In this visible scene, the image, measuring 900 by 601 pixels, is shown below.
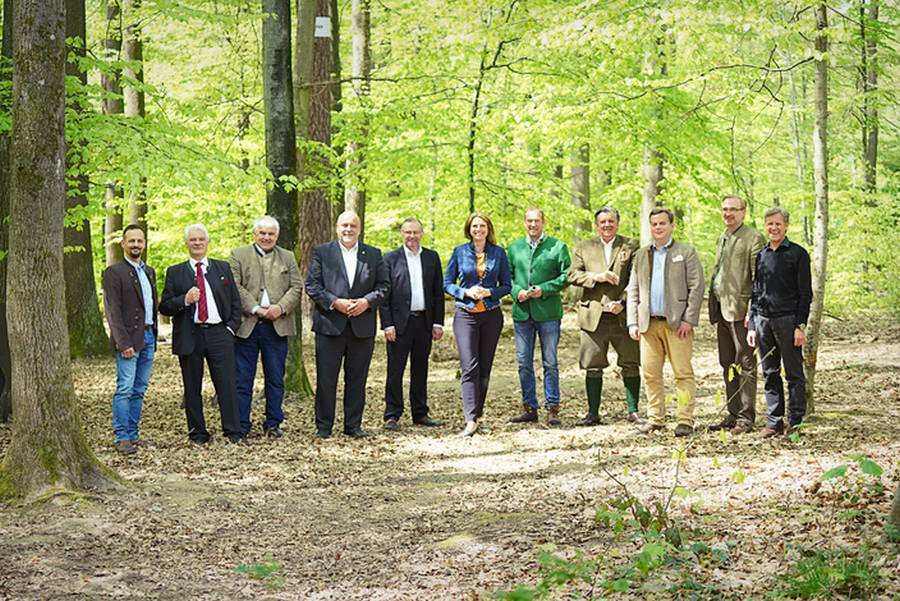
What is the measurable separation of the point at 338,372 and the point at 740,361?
3.49m

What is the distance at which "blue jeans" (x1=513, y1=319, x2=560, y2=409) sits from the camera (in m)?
8.70

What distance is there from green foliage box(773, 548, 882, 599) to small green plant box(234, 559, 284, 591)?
2.34 meters

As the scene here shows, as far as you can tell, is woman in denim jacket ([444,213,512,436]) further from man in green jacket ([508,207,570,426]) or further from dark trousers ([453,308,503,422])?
man in green jacket ([508,207,570,426])

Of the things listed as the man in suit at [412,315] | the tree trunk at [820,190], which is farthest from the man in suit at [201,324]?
the tree trunk at [820,190]

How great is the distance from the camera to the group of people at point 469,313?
24.8ft

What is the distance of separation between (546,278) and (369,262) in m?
1.67

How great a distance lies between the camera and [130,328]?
7680 mm

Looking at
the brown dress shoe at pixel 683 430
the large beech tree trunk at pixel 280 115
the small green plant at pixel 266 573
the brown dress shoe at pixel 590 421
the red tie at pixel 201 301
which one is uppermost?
the large beech tree trunk at pixel 280 115

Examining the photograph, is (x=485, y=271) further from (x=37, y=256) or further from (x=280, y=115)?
(x=37, y=256)

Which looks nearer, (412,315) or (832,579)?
(832,579)

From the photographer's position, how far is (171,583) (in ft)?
15.3

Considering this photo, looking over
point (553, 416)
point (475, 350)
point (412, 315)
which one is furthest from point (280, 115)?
point (553, 416)

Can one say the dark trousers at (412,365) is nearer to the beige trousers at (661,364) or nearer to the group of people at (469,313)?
the group of people at (469,313)

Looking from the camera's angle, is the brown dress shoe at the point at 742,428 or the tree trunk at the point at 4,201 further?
the tree trunk at the point at 4,201
